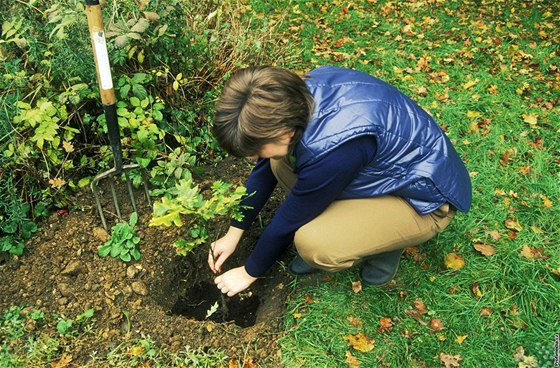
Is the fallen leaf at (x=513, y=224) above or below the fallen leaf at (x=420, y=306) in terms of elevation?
above

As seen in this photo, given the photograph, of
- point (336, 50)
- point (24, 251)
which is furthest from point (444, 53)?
point (24, 251)

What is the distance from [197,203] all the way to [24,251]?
1155 millimetres

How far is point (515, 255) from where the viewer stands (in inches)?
96.2

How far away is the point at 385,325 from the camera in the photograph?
7.19ft

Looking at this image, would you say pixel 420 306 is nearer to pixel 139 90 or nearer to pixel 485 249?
pixel 485 249

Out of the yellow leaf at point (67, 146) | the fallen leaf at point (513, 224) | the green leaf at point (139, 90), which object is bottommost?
the fallen leaf at point (513, 224)

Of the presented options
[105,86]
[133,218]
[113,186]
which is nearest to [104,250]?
[133,218]

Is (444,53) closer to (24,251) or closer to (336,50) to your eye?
(336,50)

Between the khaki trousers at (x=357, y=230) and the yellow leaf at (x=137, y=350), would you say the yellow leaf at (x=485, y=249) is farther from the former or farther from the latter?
the yellow leaf at (x=137, y=350)

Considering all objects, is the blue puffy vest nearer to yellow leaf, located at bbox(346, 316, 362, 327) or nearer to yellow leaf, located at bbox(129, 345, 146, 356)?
yellow leaf, located at bbox(346, 316, 362, 327)

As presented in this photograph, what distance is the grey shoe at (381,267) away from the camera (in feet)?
7.34

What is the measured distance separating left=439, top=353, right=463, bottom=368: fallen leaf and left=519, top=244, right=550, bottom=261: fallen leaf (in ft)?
2.35

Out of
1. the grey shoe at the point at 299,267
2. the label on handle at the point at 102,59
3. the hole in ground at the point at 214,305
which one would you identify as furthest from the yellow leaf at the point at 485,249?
the label on handle at the point at 102,59

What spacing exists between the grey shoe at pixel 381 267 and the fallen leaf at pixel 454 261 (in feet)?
1.06
